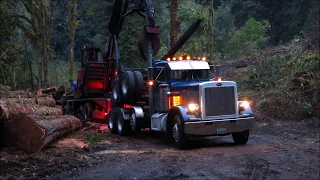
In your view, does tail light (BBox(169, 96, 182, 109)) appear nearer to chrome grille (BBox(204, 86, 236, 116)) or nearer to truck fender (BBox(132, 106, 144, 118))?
chrome grille (BBox(204, 86, 236, 116))

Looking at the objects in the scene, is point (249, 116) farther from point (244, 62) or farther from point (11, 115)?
point (244, 62)

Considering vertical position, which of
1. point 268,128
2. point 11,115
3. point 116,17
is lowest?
point 268,128

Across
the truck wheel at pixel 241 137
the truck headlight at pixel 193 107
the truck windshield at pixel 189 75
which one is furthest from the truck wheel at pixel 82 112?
the truck headlight at pixel 193 107

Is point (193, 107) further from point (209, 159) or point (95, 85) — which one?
point (95, 85)

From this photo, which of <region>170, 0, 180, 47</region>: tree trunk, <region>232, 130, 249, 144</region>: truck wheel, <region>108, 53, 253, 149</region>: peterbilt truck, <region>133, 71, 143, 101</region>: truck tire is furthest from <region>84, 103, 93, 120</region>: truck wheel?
<region>232, 130, 249, 144</region>: truck wheel

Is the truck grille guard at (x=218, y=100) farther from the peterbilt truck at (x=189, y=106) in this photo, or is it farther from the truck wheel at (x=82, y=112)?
the truck wheel at (x=82, y=112)

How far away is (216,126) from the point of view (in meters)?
12.7

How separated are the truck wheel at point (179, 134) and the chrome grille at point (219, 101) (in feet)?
2.63

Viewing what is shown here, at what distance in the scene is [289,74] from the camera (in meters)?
22.8

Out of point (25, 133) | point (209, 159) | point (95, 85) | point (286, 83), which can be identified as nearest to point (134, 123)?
point (25, 133)

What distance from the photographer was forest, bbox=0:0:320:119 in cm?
2231

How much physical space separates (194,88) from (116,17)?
8.17m

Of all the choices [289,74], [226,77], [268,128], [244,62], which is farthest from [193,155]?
[244,62]

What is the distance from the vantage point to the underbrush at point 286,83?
19438 millimetres
